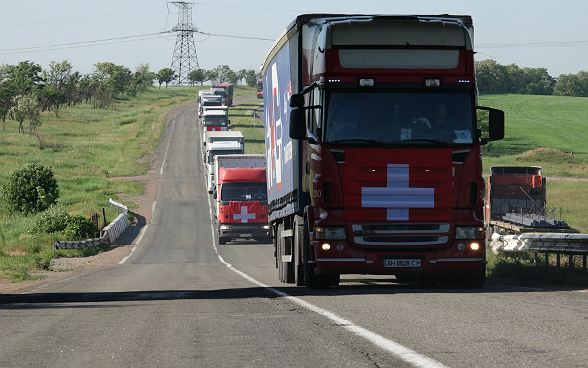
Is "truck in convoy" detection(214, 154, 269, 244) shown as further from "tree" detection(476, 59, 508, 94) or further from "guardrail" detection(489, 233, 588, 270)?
"tree" detection(476, 59, 508, 94)

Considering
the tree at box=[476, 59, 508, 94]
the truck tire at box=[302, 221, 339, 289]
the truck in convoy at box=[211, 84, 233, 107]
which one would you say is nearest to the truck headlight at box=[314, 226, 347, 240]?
the truck tire at box=[302, 221, 339, 289]

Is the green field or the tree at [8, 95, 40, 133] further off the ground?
the tree at [8, 95, 40, 133]

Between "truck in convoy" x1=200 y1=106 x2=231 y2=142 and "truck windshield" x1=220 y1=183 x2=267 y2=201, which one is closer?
"truck windshield" x1=220 y1=183 x2=267 y2=201

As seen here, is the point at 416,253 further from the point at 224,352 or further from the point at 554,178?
the point at 554,178

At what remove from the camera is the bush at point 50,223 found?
3406 centimetres

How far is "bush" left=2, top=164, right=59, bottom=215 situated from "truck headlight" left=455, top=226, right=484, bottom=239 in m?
37.1

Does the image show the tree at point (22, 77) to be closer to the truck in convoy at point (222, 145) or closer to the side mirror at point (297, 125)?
the truck in convoy at point (222, 145)

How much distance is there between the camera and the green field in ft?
116

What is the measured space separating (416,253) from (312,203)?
173 cm

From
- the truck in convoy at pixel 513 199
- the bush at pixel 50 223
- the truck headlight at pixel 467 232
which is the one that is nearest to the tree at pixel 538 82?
the truck in convoy at pixel 513 199

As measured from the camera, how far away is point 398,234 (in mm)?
10367

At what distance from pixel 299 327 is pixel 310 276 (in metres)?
3.92

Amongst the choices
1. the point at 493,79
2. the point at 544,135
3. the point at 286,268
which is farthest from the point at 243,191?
the point at 493,79

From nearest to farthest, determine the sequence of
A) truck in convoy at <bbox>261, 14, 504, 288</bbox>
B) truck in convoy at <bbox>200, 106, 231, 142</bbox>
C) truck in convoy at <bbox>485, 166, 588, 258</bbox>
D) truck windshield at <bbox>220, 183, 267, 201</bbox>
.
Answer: truck in convoy at <bbox>261, 14, 504, 288</bbox> < truck in convoy at <bbox>485, 166, 588, 258</bbox> < truck windshield at <bbox>220, 183, 267, 201</bbox> < truck in convoy at <bbox>200, 106, 231, 142</bbox>
